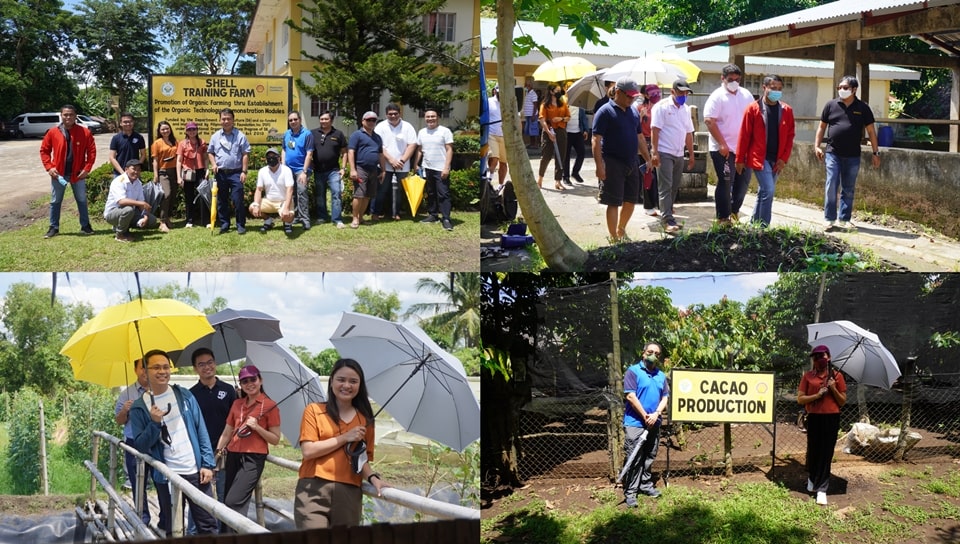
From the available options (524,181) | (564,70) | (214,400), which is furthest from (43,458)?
(564,70)

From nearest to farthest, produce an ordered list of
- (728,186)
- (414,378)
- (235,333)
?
(414,378) → (235,333) → (728,186)

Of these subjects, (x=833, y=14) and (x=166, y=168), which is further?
(x=833, y=14)

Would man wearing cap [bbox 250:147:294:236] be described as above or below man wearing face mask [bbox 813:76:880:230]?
below

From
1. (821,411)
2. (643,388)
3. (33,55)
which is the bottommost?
(821,411)

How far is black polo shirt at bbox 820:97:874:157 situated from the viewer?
804cm

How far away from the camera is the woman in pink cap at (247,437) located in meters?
5.27

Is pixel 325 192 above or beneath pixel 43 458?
above

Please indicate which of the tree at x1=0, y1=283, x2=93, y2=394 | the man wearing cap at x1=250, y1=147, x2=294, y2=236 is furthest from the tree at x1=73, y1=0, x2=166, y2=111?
the tree at x1=0, y1=283, x2=93, y2=394

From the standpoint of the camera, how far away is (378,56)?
507 inches

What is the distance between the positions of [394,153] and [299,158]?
3.34 feet

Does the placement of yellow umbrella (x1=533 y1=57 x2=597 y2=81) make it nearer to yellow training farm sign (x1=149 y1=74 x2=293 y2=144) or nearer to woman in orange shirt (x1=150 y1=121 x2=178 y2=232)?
yellow training farm sign (x1=149 y1=74 x2=293 y2=144)

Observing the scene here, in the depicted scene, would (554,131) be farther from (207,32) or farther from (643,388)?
(207,32)

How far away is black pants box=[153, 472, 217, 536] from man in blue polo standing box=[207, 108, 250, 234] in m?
3.56

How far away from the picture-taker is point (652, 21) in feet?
54.3
